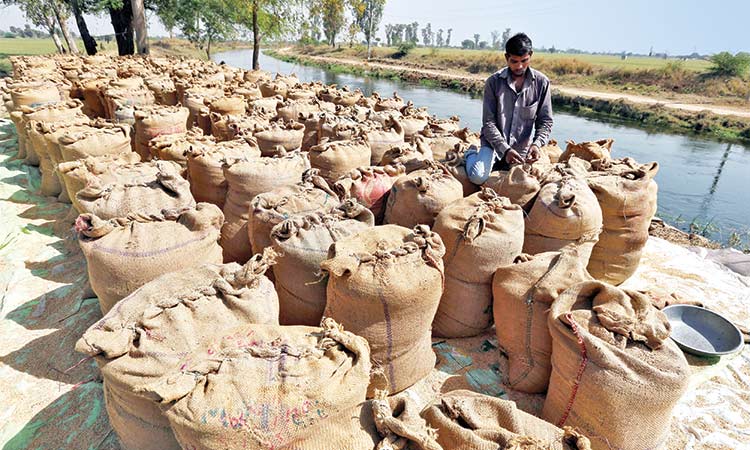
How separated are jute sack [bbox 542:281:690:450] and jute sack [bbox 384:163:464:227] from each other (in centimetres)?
109

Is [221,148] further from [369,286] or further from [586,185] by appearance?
[586,185]

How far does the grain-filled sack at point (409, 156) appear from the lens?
3296mm

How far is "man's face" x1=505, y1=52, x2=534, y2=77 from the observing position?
3053mm

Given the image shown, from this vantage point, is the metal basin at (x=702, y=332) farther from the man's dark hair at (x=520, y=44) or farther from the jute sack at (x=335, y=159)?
the jute sack at (x=335, y=159)

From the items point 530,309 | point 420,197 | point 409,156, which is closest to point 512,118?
point 409,156

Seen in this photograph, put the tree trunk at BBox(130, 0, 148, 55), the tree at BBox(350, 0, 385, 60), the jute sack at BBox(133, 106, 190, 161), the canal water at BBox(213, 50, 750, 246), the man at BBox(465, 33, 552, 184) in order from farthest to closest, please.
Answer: the tree at BBox(350, 0, 385, 60)
the tree trunk at BBox(130, 0, 148, 55)
the canal water at BBox(213, 50, 750, 246)
the jute sack at BBox(133, 106, 190, 161)
the man at BBox(465, 33, 552, 184)

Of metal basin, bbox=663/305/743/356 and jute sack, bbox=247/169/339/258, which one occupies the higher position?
jute sack, bbox=247/169/339/258

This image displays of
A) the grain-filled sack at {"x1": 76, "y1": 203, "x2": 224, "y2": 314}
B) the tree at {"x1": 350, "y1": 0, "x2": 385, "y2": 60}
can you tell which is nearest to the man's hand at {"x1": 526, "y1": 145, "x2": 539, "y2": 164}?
the grain-filled sack at {"x1": 76, "y1": 203, "x2": 224, "y2": 314}

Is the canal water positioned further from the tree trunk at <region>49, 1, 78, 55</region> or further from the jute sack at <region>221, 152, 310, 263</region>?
the tree trunk at <region>49, 1, 78, 55</region>

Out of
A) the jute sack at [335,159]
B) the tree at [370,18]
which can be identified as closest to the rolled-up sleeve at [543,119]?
the jute sack at [335,159]

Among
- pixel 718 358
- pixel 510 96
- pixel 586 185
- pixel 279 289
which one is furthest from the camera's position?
pixel 510 96

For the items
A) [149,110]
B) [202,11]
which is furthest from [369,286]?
[202,11]

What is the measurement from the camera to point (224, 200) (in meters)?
3.11

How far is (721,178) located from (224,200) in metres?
12.2
